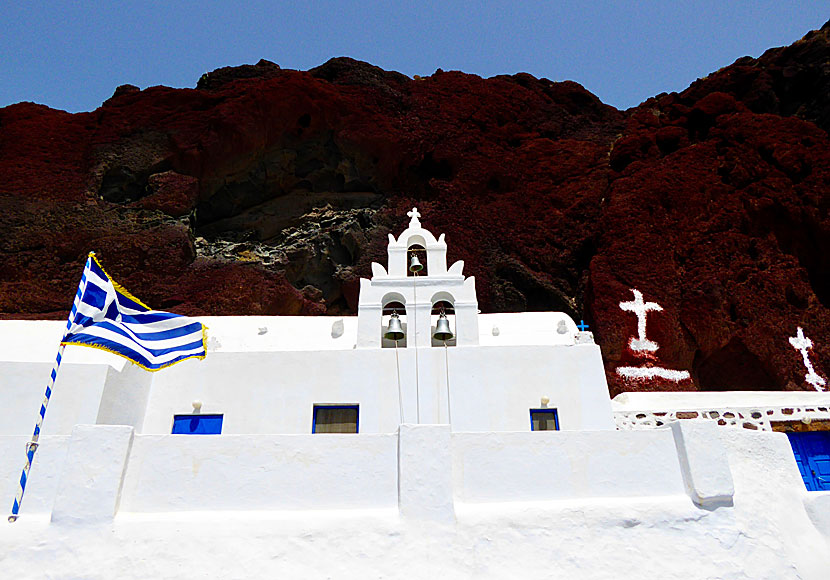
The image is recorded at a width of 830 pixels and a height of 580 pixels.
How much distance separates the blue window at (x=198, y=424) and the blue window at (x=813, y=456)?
962cm

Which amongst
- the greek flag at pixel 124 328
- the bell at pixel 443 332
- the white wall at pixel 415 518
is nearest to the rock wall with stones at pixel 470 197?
the bell at pixel 443 332

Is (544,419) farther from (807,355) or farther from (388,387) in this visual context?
(807,355)

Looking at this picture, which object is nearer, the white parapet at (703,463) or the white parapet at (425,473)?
the white parapet at (425,473)

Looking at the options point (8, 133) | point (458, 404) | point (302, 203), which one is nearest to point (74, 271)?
point (8, 133)

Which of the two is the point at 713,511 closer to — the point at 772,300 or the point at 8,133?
the point at 772,300

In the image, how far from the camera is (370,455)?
8.23 metres

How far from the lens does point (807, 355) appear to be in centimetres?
1931

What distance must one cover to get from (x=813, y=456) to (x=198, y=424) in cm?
1037

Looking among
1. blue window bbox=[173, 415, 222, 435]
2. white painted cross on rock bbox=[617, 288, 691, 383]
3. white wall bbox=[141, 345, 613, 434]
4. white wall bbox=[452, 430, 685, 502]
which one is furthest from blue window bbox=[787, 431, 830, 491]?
blue window bbox=[173, 415, 222, 435]

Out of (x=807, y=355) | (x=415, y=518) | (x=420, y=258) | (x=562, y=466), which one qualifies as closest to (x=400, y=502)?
(x=415, y=518)

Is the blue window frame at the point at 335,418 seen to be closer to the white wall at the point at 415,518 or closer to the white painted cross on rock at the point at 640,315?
the white wall at the point at 415,518

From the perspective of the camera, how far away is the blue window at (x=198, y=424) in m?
10.9

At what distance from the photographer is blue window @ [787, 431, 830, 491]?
38.1 feet

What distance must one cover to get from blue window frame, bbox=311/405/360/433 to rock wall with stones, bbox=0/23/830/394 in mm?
9627
